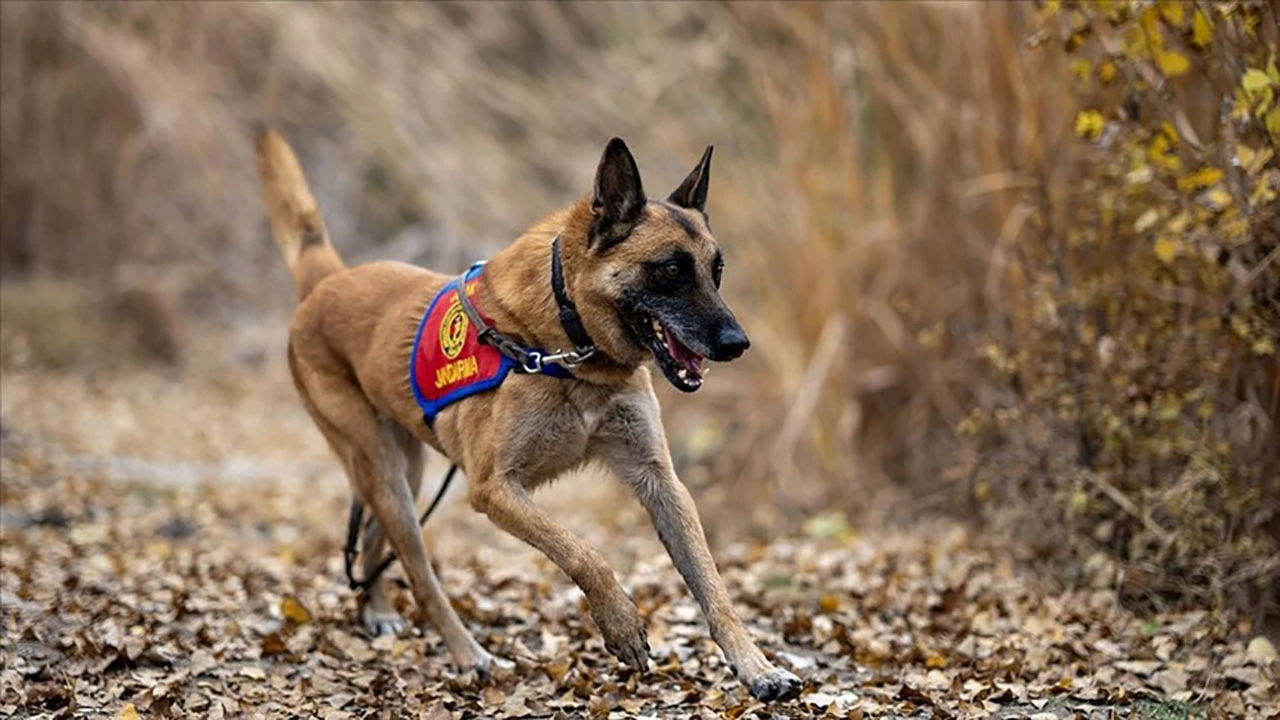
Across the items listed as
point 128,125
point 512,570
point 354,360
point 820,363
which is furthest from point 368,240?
point 354,360

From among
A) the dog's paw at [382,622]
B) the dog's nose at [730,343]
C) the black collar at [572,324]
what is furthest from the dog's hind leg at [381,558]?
the dog's nose at [730,343]

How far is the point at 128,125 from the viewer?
47.9ft

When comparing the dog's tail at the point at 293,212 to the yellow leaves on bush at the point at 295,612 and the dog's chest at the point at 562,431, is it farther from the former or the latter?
the dog's chest at the point at 562,431

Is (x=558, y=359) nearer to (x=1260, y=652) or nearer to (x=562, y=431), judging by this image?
(x=562, y=431)

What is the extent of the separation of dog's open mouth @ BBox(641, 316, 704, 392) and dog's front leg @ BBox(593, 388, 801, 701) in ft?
1.04

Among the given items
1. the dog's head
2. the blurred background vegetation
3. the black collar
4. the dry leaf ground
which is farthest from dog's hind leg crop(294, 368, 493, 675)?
the blurred background vegetation

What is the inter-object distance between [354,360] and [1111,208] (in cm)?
331

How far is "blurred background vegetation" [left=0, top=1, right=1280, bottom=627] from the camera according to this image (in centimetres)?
591

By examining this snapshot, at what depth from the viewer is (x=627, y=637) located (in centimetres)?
452

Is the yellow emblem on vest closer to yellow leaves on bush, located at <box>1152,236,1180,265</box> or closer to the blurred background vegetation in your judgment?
the blurred background vegetation

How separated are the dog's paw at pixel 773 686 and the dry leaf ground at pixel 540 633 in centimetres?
23

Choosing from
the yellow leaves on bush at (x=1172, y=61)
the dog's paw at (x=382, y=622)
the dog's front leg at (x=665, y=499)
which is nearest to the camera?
the dog's front leg at (x=665, y=499)

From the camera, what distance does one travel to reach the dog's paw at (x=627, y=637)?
14.8 ft

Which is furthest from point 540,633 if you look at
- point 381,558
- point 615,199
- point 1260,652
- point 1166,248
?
point 1166,248
